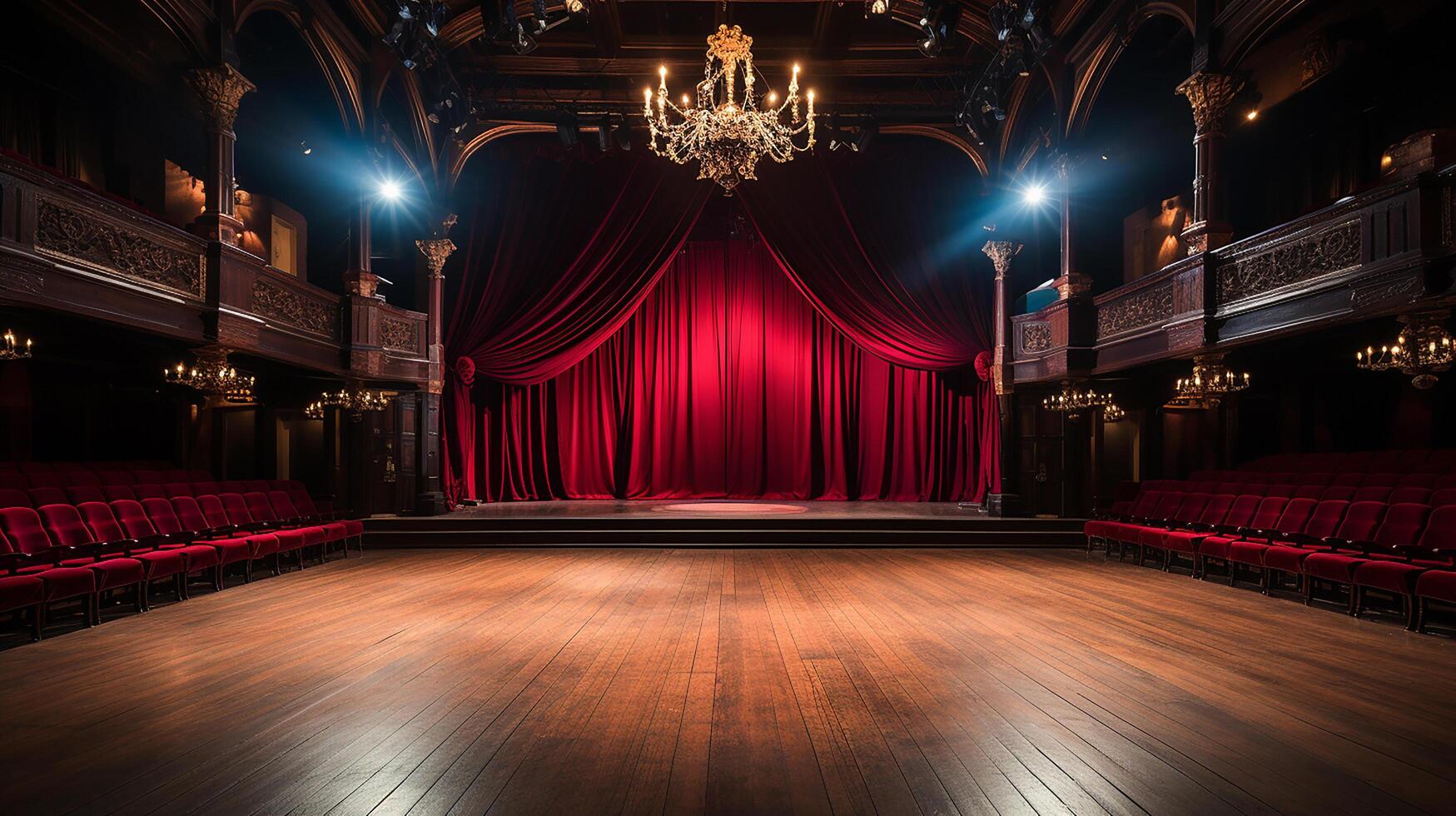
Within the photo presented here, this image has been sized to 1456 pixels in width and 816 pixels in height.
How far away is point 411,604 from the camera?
5.72 m

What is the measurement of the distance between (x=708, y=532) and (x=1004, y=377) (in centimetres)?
485

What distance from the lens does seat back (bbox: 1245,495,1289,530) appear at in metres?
6.55

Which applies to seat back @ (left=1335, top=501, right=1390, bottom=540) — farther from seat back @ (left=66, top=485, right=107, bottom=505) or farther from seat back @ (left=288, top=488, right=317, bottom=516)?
seat back @ (left=66, top=485, right=107, bottom=505)

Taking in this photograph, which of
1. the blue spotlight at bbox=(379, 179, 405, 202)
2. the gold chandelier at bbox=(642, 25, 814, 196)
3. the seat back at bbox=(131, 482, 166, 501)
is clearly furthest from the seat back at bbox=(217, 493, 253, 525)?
the gold chandelier at bbox=(642, 25, 814, 196)

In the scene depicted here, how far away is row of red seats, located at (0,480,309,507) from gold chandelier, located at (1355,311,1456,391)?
32.8ft

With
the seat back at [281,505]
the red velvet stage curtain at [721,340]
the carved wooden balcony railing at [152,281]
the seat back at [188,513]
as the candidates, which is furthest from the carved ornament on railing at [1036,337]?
the seat back at [188,513]

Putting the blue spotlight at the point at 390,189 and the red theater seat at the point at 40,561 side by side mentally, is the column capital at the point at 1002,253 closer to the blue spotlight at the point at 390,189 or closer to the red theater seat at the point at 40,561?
the blue spotlight at the point at 390,189

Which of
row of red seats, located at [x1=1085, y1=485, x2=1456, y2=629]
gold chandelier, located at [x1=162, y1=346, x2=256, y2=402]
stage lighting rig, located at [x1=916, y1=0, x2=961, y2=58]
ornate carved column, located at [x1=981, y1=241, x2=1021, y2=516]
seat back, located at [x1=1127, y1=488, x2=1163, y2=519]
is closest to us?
row of red seats, located at [x1=1085, y1=485, x2=1456, y2=629]

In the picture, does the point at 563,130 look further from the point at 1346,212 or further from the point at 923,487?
the point at 1346,212

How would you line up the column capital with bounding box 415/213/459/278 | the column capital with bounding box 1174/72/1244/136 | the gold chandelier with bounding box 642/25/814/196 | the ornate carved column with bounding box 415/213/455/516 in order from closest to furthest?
the gold chandelier with bounding box 642/25/814/196
the column capital with bounding box 1174/72/1244/136
the ornate carved column with bounding box 415/213/455/516
the column capital with bounding box 415/213/459/278

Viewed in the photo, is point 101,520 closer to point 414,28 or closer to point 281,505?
point 281,505

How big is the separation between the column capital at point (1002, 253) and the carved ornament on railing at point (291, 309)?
889cm

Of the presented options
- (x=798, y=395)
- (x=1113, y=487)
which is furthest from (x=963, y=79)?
(x=1113, y=487)

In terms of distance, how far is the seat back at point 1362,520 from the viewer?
5.69 metres
